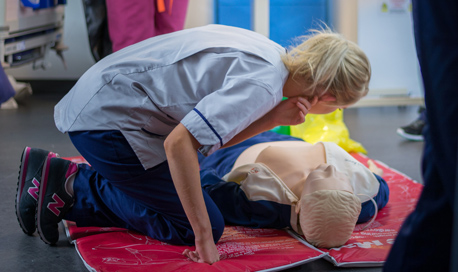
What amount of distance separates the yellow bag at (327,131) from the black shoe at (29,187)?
4.83ft

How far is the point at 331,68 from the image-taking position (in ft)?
4.50

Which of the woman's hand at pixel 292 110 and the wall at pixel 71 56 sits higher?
the woman's hand at pixel 292 110

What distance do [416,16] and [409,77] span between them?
3.75 meters

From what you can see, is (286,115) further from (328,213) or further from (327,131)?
(327,131)

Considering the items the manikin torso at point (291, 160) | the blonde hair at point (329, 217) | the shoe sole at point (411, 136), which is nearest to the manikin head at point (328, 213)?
the blonde hair at point (329, 217)

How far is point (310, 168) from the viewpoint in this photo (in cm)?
183

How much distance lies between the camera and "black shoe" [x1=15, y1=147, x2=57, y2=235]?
162cm

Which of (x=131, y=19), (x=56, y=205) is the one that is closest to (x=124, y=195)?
(x=56, y=205)

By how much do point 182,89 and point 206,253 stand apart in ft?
1.40

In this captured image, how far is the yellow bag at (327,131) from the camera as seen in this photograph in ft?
9.00

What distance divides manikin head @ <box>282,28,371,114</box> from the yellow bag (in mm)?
1305

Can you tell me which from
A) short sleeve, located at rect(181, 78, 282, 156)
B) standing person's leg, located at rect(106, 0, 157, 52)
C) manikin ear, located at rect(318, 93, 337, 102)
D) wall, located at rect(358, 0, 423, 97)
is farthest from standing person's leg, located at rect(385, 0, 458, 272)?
wall, located at rect(358, 0, 423, 97)

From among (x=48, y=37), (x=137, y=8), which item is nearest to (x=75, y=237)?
(x=137, y=8)

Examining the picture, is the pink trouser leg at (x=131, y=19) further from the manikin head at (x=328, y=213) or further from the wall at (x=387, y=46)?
the manikin head at (x=328, y=213)
